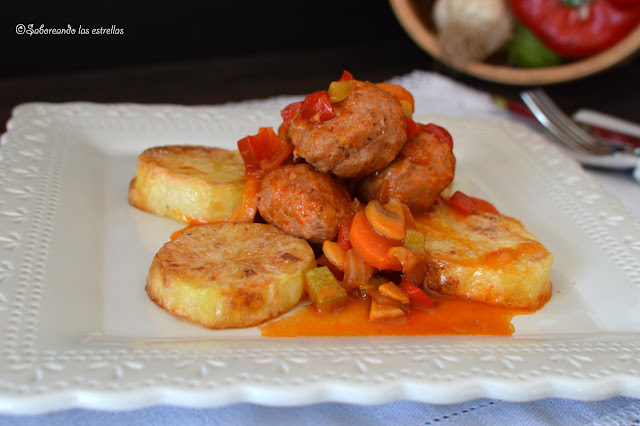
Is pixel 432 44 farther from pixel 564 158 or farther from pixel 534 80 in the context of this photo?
pixel 564 158

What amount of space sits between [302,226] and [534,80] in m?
3.68

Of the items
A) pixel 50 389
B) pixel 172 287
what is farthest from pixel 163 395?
pixel 172 287

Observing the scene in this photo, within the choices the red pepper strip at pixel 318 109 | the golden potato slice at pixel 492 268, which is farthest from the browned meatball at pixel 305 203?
the golden potato slice at pixel 492 268

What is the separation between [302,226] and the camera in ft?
10.4

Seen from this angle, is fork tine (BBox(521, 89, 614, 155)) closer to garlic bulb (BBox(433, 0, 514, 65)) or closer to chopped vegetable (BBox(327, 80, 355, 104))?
garlic bulb (BBox(433, 0, 514, 65))

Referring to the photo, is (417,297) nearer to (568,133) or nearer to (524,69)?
(568,133)

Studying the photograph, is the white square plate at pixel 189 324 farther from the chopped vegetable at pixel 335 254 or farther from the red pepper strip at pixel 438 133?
the red pepper strip at pixel 438 133

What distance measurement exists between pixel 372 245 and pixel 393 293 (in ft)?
0.81

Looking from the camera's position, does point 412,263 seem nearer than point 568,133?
Yes

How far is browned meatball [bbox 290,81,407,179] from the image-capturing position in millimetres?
3096

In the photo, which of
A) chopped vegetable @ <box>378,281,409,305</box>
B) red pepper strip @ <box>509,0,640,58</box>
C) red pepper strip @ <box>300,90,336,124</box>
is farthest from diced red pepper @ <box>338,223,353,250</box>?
red pepper strip @ <box>509,0,640,58</box>

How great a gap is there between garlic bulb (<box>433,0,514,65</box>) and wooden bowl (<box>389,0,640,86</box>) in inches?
3.7

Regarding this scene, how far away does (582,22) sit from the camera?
237 inches

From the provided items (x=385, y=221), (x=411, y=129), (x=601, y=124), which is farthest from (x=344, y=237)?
(x=601, y=124)
